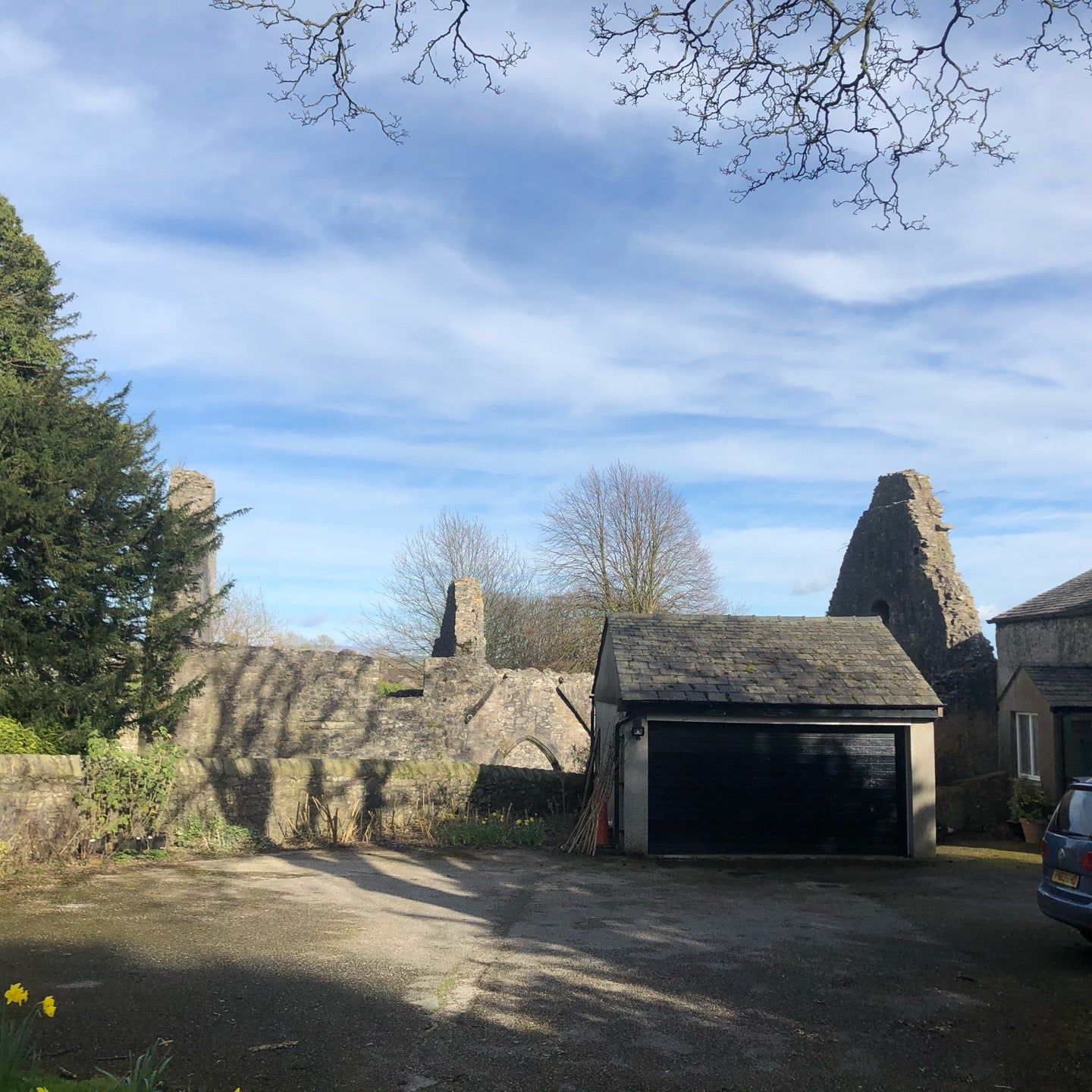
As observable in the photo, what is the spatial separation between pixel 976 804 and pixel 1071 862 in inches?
478

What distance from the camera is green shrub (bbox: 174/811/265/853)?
15367 mm

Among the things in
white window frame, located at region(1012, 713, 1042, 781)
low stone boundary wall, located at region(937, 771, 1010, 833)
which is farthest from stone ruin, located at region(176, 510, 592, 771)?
white window frame, located at region(1012, 713, 1042, 781)

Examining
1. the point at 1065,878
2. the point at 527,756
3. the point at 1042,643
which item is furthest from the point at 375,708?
the point at 1065,878

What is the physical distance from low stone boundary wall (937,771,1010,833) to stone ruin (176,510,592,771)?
7.56 metres

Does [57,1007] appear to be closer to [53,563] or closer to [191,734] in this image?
[53,563]

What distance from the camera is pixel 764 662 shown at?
18203 mm

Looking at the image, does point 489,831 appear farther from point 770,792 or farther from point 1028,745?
point 1028,745

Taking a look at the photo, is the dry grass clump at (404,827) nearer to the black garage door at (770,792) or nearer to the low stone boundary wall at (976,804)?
the black garage door at (770,792)

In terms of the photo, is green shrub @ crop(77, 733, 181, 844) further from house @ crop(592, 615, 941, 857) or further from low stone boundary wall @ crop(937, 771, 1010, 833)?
low stone boundary wall @ crop(937, 771, 1010, 833)

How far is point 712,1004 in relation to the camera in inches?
292

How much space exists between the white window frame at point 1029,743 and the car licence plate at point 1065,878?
11546mm

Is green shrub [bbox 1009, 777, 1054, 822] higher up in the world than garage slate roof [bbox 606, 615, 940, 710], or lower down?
lower down

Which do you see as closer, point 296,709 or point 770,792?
point 770,792

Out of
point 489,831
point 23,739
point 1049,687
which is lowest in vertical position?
point 489,831
